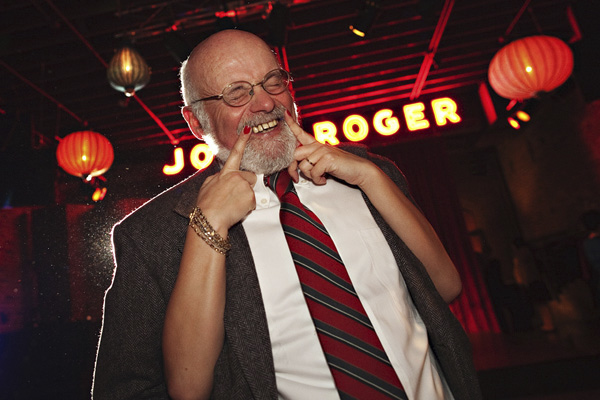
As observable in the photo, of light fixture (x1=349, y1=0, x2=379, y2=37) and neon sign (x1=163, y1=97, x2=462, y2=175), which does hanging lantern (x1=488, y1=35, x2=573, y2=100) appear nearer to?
light fixture (x1=349, y1=0, x2=379, y2=37)

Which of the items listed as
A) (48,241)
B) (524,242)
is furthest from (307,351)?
(524,242)

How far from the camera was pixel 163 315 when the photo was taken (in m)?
1.12

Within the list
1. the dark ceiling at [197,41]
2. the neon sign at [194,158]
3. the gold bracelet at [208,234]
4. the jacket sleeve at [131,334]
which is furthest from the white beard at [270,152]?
the neon sign at [194,158]

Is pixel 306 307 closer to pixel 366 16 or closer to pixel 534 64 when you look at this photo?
pixel 366 16

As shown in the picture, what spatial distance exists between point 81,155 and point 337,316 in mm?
3933

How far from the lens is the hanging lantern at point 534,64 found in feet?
14.1

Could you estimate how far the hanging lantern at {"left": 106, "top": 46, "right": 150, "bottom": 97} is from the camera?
3.77 metres

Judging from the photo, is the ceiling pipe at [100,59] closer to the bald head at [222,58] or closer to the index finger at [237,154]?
the bald head at [222,58]

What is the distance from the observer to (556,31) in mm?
6020

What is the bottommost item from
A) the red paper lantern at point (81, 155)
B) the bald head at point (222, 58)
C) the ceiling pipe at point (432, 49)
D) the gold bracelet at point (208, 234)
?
the gold bracelet at point (208, 234)

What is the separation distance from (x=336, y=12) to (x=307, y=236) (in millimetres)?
4401

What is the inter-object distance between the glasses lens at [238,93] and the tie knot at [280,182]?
25 cm

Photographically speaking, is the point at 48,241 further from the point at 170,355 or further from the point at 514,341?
the point at 514,341

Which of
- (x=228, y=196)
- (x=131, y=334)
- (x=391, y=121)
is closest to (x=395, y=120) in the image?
(x=391, y=121)
